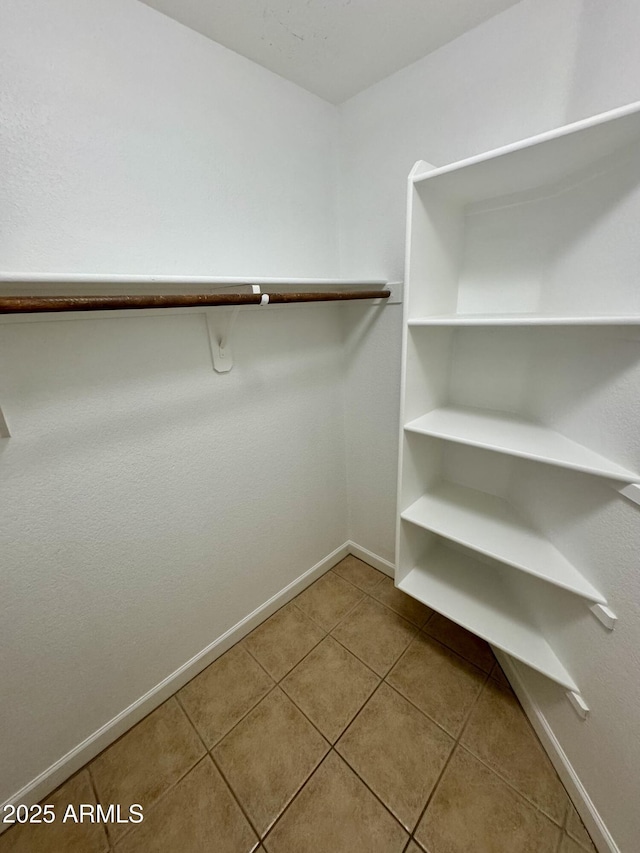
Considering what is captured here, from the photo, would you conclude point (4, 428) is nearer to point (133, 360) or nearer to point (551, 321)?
point (133, 360)

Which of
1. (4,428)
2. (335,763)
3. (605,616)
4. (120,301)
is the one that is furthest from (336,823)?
(120,301)

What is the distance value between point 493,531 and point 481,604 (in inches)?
13.0

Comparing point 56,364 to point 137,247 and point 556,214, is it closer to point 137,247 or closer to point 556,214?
point 137,247

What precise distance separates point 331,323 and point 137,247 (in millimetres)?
858

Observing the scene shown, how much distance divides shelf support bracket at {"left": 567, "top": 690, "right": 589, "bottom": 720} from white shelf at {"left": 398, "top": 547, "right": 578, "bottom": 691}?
0.08 ft

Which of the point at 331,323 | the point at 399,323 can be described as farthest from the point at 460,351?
the point at 331,323

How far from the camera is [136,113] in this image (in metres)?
0.91

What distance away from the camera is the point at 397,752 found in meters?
1.12

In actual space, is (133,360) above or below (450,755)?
above

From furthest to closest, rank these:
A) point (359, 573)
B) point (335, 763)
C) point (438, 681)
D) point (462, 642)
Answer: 1. point (359, 573)
2. point (462, 642)
3. point (438, 681)
4. point (335, 763)

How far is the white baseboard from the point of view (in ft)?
2.86

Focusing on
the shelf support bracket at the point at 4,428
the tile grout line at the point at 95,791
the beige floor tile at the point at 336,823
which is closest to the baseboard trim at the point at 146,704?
the tile grout line at the point at 95,791

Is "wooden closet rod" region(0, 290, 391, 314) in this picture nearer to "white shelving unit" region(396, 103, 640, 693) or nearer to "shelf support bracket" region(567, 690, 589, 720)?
"white shelving unit" region(396, 103, 640, 693)

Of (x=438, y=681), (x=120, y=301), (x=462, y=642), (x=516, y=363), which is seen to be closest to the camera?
(x=120, y=301)
